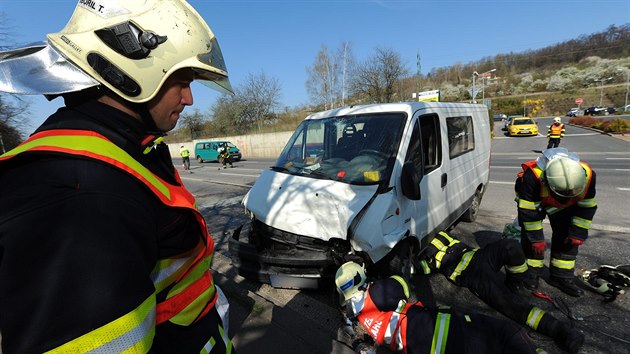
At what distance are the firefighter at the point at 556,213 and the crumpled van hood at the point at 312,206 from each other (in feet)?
5.76

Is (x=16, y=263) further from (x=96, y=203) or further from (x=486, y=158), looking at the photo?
(x=486, y=158)

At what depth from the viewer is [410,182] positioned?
10.2 feet

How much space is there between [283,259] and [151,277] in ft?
7.17

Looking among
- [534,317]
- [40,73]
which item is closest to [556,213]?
[534,317]

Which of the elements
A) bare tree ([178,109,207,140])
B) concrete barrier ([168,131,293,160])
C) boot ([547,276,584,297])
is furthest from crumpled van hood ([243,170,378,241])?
bare tree ([178,109,207,140])

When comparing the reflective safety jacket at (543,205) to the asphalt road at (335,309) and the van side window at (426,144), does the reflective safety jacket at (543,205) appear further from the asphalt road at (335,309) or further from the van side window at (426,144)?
the van side window at (426,144)

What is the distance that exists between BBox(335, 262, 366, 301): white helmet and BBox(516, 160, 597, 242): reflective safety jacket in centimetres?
213

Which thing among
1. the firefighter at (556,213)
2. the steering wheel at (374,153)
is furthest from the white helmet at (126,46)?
the firefighter at (556,213)

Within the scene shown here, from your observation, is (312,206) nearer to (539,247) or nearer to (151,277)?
(151,277)

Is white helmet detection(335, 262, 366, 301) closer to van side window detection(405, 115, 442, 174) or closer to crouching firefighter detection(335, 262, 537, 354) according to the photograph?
crouching firefighter detection(335, 262, 537, 354)

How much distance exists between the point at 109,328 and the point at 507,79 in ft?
339

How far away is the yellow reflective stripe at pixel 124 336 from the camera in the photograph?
62 cm

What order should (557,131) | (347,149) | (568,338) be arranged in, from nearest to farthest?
(568,338) → (347,149) → (557,131)

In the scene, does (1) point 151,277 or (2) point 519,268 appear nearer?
(1) point 151,277
